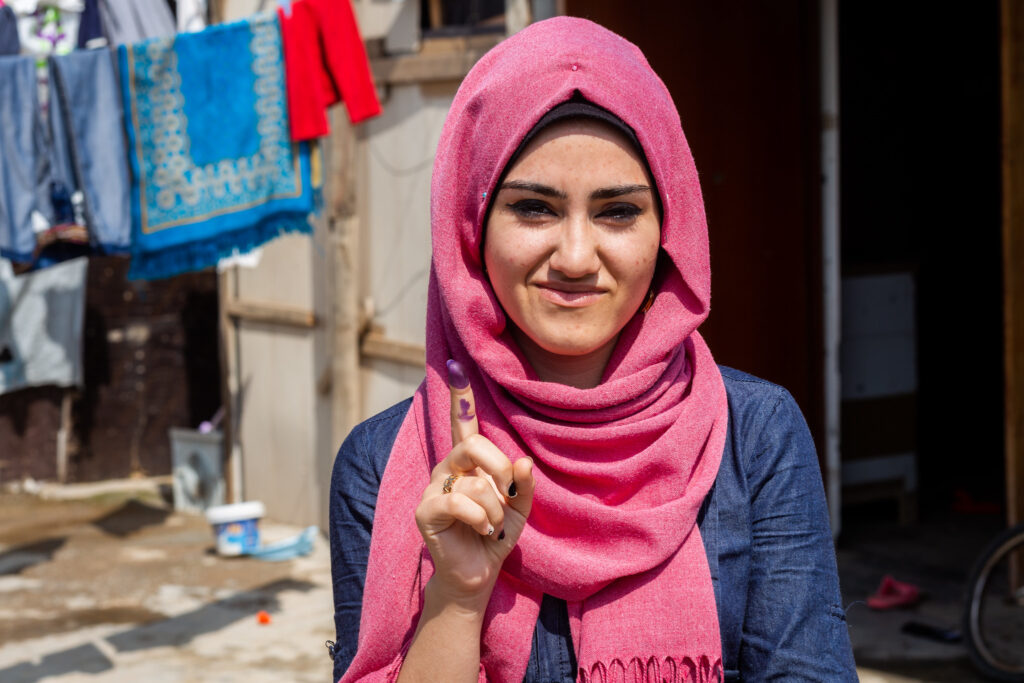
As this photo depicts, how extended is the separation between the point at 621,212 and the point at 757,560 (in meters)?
0.51

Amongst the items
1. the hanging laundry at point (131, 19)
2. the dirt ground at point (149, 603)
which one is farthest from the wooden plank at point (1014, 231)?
the hanging laundry at point (131, 19)

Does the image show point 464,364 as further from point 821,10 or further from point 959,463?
point 959,463

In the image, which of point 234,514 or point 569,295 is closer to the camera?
point 569,295

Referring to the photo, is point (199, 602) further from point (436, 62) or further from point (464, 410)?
point (464, 410)

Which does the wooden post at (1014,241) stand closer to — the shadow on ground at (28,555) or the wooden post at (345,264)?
the wooden post at (345,264)

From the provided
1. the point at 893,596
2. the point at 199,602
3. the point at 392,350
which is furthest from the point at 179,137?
the point at 893,596

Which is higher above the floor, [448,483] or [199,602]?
[448,483]

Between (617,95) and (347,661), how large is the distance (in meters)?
0.88

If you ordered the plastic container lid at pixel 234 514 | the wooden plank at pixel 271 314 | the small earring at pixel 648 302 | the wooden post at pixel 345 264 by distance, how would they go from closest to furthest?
the small earring at pixel 648 302 → the wooden post at pixel 345 264 → the plastic container lid at pixel 234 514 → the wooden plank at pixel 271 314

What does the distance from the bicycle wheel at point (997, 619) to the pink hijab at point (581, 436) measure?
3.04m

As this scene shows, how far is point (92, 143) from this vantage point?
183 inches

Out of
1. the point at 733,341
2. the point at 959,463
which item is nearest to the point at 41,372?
the point at 733,341

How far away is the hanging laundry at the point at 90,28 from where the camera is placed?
16.1 ft

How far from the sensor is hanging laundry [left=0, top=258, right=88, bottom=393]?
25.8ft
